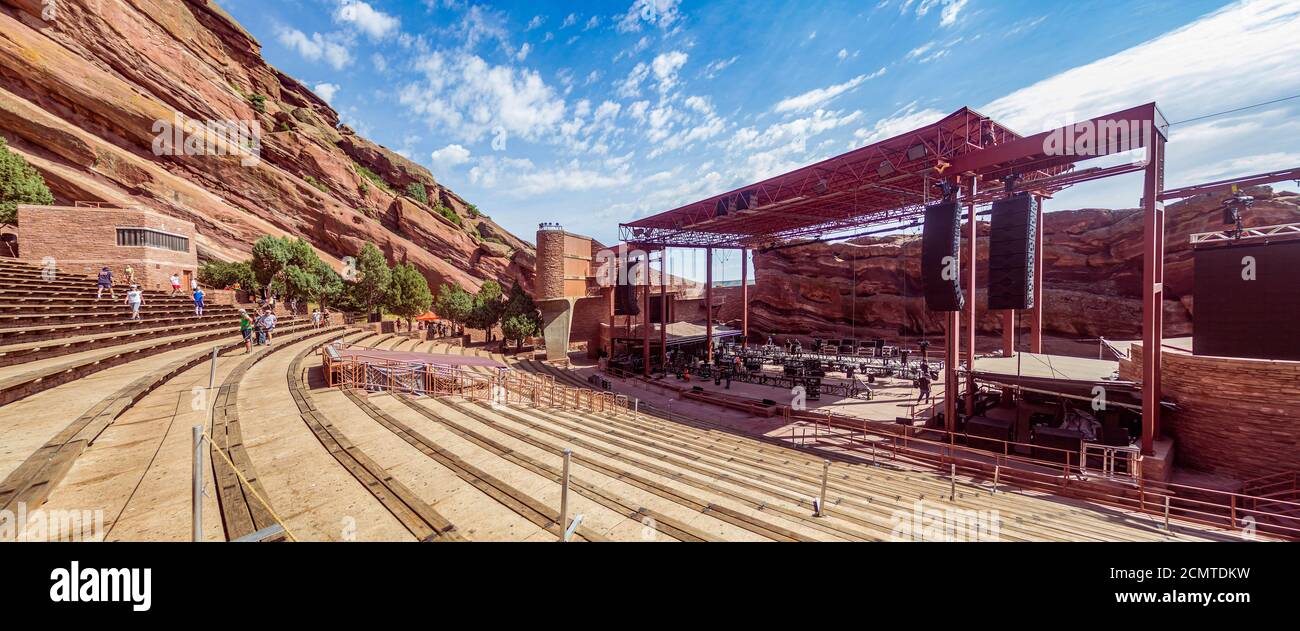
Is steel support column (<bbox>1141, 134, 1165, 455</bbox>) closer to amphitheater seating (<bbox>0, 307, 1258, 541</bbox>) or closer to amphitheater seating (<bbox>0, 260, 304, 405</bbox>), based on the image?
amphitheater seating (<bbox>0, 307, 1258, 541</bbox>)

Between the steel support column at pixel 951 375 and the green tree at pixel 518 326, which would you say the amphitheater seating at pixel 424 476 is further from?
the green tree at pixel 518 326

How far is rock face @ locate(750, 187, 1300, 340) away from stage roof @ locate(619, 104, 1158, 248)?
29.7 ft

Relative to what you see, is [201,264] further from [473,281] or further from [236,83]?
[236,83]

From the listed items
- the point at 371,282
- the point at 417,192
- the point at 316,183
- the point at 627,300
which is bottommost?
the point at 627,300

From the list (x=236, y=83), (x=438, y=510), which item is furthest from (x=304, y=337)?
(x=236, y=83)

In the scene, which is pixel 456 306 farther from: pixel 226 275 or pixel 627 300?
pixel 627 300

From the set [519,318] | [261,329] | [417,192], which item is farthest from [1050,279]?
[417,192]

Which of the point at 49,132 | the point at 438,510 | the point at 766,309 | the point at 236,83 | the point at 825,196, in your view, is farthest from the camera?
the point at 236,83

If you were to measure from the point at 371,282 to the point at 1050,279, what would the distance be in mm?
48248

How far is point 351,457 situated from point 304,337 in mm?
17318

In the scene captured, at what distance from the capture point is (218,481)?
14.3 feet

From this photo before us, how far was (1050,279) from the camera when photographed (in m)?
25.9
